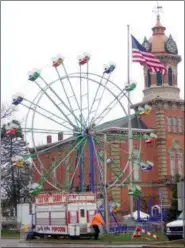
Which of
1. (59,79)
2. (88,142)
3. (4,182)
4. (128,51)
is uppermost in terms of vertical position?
(128,51)

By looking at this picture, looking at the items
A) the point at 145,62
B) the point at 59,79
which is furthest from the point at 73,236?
the point at 145,62

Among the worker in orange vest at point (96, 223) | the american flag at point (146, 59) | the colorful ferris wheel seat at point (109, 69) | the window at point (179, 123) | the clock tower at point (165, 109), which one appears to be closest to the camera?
the worker in orange vest at point (96, 223)

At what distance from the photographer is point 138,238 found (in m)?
32.8

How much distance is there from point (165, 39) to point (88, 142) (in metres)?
35.8

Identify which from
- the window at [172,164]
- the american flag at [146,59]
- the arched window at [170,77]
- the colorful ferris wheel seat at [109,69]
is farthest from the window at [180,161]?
the colorful ferris wheel seat at [109,69]

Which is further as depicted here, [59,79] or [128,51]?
[128,51]

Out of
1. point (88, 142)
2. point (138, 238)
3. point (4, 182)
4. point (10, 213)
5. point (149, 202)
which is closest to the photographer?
point (138, 238)

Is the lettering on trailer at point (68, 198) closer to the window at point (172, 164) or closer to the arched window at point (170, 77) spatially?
the window at point (172, 164)

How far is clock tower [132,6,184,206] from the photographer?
70.6m

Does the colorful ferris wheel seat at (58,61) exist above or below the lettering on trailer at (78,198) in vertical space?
above

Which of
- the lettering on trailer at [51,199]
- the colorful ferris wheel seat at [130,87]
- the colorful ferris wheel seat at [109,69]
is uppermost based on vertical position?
the colorful ferris wheel seat at [109,69]

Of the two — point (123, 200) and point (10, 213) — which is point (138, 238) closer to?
point (123, 200)

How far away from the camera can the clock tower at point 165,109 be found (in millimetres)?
70625

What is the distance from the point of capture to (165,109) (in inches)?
2822
